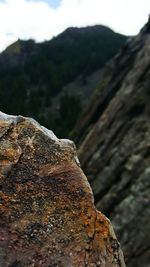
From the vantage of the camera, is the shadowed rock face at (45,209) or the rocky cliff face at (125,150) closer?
the shadowed rock face at (45,209)

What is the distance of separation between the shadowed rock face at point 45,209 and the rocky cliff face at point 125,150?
22462mm

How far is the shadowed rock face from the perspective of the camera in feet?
23.4

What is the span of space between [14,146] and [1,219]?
57.9 inches

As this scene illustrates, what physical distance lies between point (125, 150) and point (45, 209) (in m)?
31.1

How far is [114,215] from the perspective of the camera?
34.7 metres

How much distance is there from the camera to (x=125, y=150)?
126 feet

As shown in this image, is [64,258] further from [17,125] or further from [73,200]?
[17,125]

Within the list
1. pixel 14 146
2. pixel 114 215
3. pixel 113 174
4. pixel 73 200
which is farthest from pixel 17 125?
pixel 113 174

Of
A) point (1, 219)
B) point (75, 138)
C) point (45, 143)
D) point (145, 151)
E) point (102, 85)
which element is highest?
point (45, 143)

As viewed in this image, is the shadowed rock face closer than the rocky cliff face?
Yes

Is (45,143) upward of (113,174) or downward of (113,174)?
upward

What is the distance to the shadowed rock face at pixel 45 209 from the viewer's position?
7.13 metres

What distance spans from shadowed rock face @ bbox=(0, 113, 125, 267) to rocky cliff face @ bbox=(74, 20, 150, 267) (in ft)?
73.7

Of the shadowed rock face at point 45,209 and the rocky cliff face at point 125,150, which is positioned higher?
the shadowed rock face at point 45,209
